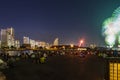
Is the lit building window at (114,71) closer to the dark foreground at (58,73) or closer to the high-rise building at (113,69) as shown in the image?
the high-rise building at (113,69)

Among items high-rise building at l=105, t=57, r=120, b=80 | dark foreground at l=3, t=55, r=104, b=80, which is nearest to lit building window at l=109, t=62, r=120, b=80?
high-rise building at l=105, t=57, r=120, b=80

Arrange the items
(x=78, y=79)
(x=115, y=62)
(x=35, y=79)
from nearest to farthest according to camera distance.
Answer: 1. (x=115, y=62)
2. (x=78, y=79)
3. (x=35, y=79)

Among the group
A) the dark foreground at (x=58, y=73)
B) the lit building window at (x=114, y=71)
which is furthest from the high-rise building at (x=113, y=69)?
the dark foreground at (x=58, y=73)

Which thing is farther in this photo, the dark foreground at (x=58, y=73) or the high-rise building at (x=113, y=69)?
the dark foreground at (x=58, y=73)

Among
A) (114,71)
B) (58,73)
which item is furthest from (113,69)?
(58,73)

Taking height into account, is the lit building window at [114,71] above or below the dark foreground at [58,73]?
above

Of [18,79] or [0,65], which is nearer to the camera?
[18,79]

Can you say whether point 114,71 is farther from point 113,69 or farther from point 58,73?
point 58,73

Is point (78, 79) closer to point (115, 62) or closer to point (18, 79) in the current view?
point (18, 79)

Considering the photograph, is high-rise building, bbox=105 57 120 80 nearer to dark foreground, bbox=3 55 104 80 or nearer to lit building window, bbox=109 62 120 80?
lit building window, bbox=109 62 120 80

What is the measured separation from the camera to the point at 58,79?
2132 inches

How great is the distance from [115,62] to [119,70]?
0.61 meters

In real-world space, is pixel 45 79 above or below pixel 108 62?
below

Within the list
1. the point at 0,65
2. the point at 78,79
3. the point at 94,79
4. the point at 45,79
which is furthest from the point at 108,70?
the point at 0,65
